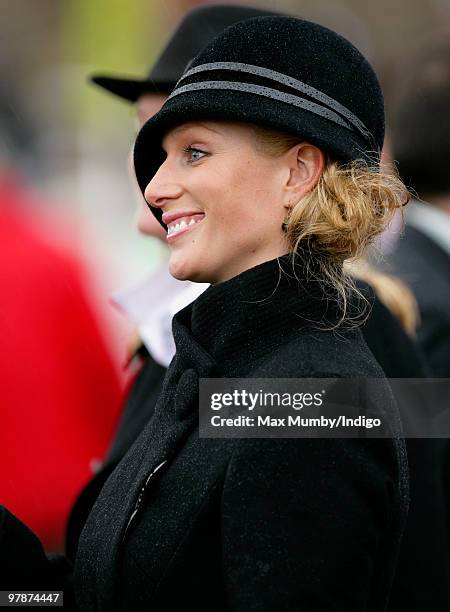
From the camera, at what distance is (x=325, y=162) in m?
2.10

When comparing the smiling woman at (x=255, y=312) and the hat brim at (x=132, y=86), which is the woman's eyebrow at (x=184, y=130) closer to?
the smiling woman at (x=255, y=312)

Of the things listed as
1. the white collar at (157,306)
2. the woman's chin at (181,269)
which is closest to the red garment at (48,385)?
the white collar at (157,306)

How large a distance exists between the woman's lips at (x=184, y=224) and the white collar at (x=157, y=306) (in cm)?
98

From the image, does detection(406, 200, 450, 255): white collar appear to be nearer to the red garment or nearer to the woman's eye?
the red garment

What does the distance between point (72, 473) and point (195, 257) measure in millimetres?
1611

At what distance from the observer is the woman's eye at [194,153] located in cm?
215

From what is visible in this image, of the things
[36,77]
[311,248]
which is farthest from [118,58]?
[311,248]

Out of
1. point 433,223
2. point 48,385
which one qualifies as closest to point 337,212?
point 48,385

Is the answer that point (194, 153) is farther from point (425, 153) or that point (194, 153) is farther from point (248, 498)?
point (425, 153)

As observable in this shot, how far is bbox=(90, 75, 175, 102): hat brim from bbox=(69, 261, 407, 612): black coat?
1.18 meters

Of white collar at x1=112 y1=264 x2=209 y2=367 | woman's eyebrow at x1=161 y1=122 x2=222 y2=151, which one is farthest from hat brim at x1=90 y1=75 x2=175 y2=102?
woman's eyebrow at x1=161 y1=122 x2=222 y2=151

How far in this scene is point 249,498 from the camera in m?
1.83

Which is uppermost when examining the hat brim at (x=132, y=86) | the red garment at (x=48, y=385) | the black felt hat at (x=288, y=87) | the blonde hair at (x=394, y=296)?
the black felt hat at (x=288, y=87)

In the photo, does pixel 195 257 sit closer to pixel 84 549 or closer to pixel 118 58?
pixel 84 549
